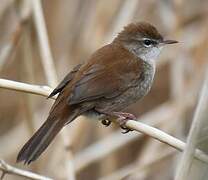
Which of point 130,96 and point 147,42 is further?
point 147,42

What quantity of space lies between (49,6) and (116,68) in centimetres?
133

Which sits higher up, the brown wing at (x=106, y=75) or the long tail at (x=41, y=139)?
the brown wing at (x=106, y=75)

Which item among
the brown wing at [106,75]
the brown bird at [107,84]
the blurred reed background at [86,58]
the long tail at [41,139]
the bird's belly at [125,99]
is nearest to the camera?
the long tail at [41,139]

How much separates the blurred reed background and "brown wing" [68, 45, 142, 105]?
24.8 inches

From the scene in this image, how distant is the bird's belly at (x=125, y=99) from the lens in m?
2.92

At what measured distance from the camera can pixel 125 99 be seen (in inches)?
118

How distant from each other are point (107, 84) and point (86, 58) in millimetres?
1128

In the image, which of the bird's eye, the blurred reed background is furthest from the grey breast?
the blurred reed background

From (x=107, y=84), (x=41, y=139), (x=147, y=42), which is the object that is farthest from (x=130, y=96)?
(x=41, y=139)

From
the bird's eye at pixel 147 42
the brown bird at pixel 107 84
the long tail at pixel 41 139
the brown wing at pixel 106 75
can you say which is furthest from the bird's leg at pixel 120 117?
the bird's eye at pixel 147 42

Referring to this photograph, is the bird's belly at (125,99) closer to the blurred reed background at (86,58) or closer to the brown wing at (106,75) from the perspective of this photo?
the brown wing at (106,75)

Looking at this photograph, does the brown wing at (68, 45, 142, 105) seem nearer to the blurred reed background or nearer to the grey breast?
the grey breast

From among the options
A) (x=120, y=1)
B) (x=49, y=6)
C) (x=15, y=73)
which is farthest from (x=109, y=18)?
(x=15, y=73)

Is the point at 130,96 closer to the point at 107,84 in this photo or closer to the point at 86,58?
the point at 107,84
